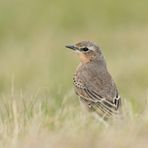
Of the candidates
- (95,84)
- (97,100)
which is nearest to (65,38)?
(95,84)

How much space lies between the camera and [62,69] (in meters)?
14.5

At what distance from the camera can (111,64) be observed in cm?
1549

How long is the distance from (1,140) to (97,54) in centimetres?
282

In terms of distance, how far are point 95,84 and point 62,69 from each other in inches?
203

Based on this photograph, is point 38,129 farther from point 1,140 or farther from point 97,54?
point 97,54

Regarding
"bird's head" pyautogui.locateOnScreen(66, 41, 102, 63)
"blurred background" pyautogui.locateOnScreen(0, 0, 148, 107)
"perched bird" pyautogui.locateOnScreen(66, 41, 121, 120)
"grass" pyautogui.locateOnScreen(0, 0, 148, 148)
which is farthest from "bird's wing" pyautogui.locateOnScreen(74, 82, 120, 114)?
"blurred background" pyautogui.locateOnScreen(0, 0, 148, 107)

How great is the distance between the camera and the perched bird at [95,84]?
888 cm

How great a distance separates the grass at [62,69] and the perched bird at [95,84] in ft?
0.52

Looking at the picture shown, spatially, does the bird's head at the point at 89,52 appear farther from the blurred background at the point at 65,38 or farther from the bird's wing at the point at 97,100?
the blurred background at the point at 65,38

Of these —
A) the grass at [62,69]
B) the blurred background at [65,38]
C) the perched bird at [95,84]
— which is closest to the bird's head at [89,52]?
the perched bird at [95,84]

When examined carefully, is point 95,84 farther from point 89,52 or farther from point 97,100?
point 89,52

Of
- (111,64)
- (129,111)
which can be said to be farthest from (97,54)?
(111,64)

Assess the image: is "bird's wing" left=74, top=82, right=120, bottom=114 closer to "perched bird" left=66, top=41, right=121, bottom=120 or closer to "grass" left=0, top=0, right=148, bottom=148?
"perched bird" left=66, top=41, right=121, bottom=120

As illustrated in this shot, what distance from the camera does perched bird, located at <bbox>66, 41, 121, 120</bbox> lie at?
8875 mm
